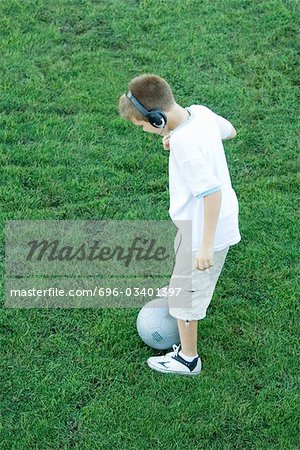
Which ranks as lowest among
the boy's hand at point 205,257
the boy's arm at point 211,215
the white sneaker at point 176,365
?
the white sneaker at point 176,365

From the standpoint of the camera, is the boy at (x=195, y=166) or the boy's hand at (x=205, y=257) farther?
the boy's hand at (x=205, y=257)

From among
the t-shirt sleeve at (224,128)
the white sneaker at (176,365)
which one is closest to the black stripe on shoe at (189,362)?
the white sneaker at (176,365)

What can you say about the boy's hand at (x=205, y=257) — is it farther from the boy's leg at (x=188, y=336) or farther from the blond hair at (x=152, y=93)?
the blond hair at (x=152, y=93)

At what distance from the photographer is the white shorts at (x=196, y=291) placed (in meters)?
4.12

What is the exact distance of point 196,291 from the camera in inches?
164

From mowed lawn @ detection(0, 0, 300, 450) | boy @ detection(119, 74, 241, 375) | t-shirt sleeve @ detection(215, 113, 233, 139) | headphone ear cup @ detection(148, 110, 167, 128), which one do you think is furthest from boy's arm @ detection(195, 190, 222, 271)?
mowed lawn @ detection(0, 0, 300, 450)

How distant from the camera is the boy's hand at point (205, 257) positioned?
12.7 ft

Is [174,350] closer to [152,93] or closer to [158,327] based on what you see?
[158,327]

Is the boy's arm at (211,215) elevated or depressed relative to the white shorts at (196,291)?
elevated

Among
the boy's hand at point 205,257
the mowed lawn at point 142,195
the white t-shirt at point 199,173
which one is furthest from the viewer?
the mowed lawn at point 142,195

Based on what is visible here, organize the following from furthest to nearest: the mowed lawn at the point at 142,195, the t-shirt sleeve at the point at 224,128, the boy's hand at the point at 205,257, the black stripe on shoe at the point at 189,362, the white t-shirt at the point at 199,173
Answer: the black stripe on shoe at the point at 189,362
the mowed lawn at the point at 142,195
the t-shirt sleeve at the point at 224,128
the boy's hand at the point at 205,257
the white t-shirt at the point at 199,173

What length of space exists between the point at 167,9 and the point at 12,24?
144cm

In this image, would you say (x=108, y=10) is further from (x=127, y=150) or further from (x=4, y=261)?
(x=4, y=261)

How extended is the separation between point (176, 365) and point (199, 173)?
51.0 inches
